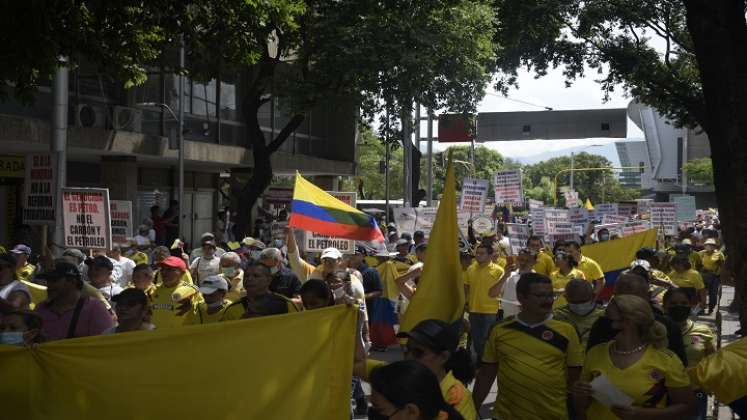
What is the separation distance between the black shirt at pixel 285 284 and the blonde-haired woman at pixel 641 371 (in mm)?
3926

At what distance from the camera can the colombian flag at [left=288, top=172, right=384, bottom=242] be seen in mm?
10820

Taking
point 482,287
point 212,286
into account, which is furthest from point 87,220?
point 212,286

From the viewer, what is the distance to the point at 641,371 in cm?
545

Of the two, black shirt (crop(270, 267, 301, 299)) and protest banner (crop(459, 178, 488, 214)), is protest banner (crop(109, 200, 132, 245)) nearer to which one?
black shirt (crop(270, 267, 301, 299))

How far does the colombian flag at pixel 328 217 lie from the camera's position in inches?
426

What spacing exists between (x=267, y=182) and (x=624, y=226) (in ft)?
26.6

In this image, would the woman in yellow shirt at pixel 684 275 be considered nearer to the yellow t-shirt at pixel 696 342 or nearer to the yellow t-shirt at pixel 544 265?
the yellow t-shirt at pixel 544 265

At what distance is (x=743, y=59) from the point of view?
9.20 meters

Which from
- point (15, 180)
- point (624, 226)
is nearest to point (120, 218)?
point (15, 180)

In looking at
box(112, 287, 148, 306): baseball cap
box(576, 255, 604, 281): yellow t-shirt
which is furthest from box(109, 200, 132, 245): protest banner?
box(112, 287, 148, 306): baseball cap

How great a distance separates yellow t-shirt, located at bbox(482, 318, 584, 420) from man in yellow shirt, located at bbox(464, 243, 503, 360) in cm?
581

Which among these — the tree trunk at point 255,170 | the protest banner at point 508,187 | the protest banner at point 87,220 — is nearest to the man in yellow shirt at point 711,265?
the protest banner at point 508,187

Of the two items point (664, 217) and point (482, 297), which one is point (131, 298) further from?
point (664, 217)

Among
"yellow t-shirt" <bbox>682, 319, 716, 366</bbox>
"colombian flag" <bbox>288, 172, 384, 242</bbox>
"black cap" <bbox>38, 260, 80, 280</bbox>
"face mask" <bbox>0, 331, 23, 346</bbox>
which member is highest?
"colombian flag" <bbox>288, 172, 384, 242</bbox>
